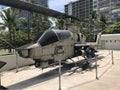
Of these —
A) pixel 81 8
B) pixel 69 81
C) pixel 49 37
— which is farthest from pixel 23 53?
pixel 81 8

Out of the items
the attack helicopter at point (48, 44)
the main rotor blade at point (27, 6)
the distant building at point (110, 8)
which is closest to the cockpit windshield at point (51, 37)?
the attack helicopter at point (48, 44)

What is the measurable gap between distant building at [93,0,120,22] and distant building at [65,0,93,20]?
18.3m

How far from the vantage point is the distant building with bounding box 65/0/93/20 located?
131 metres

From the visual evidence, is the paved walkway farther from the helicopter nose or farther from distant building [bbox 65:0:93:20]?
distant building [bbox 65:0:93:20]

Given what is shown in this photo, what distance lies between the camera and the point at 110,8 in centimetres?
10219

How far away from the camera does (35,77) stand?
→ 1315 centimetres

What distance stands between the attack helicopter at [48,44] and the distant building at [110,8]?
8213 centimetres

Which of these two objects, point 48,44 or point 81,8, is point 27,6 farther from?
point 81,8

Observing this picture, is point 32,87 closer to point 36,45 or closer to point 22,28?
point 36,45

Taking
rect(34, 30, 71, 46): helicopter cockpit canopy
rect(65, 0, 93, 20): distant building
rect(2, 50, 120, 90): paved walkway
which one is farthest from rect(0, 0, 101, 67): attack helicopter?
rect(65, 0, 93, 20): distant building

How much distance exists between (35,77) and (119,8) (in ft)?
299

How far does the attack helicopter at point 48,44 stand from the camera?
11828 millimetres

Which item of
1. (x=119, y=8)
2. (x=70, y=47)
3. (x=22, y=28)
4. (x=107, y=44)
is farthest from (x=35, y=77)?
(x=119, y=8)

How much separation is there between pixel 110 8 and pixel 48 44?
93.2m
